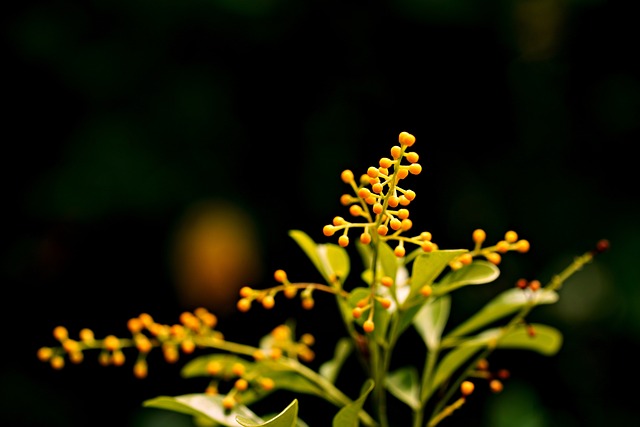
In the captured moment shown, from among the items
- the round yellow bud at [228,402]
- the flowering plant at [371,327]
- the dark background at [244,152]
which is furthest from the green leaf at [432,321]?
the dark background at [244,152]

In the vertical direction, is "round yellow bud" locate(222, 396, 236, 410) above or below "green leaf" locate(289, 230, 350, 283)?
below

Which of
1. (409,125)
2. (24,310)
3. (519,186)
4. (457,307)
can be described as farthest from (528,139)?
(24,310)

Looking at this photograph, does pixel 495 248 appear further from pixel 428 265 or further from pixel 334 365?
pixel 334 365

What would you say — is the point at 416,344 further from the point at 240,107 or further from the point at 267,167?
the point at 240,107

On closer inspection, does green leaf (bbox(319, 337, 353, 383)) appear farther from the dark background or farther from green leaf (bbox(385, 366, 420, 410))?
the dark background

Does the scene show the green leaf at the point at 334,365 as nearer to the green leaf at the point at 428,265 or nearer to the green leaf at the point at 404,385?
the green leaf at the point at 404,385

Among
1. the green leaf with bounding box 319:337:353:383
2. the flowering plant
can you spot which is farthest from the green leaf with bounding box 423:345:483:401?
the green leaf with bounding box 319:337:353:383
